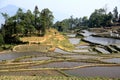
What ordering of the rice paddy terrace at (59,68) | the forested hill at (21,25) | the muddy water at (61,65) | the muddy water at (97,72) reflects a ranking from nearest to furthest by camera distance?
the rice paddy terrace at (59,68) < the muddy water at (97,72) < the muddy water at (61,65) < the forested hill at (21,25)

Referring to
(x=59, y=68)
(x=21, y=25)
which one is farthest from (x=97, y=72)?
(x=21, y=25)

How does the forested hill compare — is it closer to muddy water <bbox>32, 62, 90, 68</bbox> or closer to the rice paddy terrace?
the rice paddy terrace

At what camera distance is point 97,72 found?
24359 millimetres

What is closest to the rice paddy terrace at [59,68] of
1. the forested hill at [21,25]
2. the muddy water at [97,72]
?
the muddy water at [97,72]

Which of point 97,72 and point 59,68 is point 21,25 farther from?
point 97,72

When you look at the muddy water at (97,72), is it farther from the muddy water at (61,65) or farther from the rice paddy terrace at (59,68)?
the muddy water at (61,65)

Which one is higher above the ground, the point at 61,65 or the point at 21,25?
the point at 21,25

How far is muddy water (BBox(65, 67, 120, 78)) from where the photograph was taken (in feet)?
75.4

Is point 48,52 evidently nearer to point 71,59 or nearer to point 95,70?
point 71,59

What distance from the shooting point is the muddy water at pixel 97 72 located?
23.0 m

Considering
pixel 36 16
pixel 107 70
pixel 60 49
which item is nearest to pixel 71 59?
pixel 107 70

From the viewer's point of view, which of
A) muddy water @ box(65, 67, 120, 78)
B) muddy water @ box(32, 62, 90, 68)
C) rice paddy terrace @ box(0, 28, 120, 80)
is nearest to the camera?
rice paddy terrace @ box(0, 28, 120, 80)

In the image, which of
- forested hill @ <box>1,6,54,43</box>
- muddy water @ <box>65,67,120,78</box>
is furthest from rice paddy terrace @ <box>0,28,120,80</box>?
forested hill @ <box>1,6,54,43</box>

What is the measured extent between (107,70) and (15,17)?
91.5 ft
